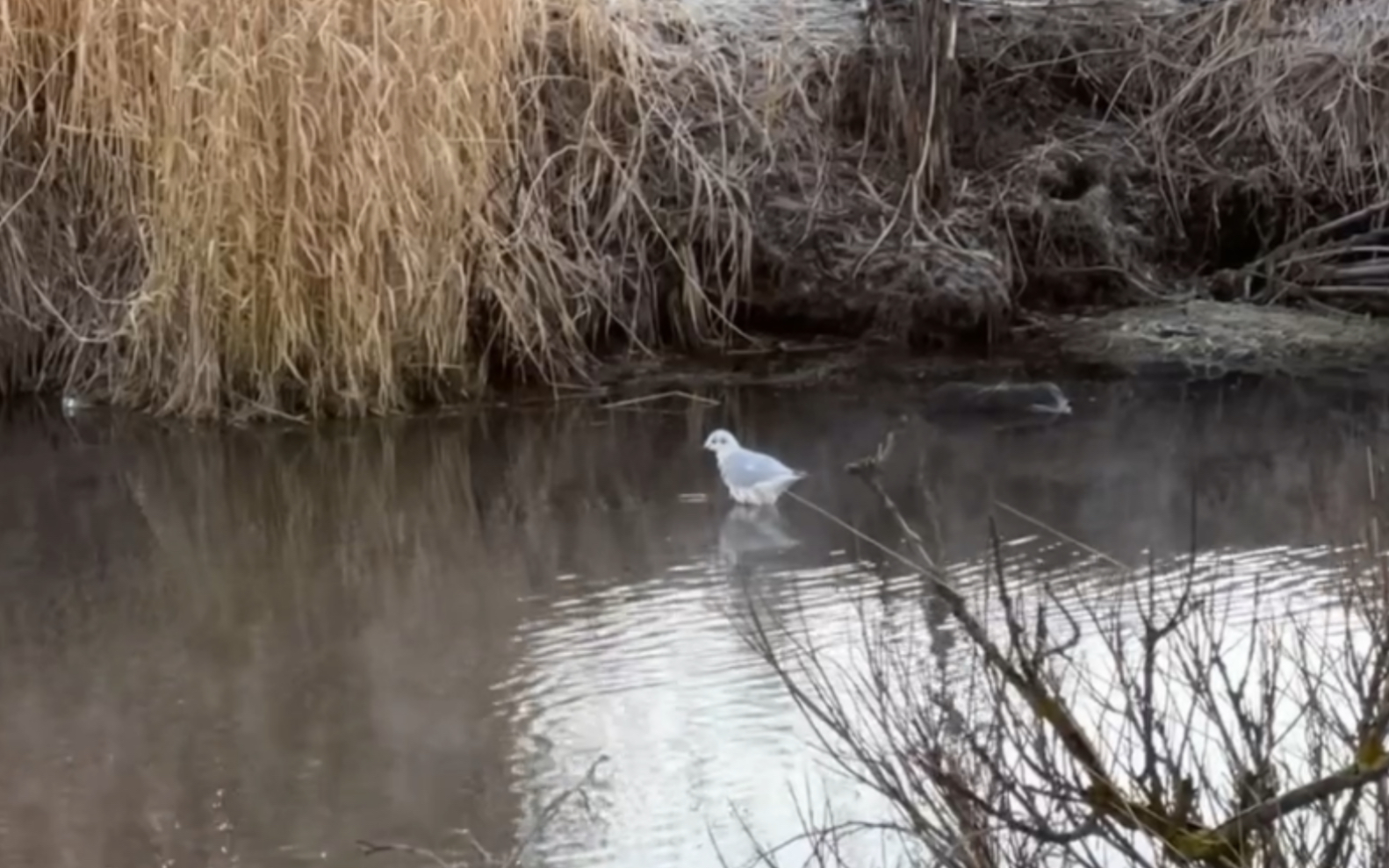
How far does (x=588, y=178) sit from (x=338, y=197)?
119cm

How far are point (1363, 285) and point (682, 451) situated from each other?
294 centimetres

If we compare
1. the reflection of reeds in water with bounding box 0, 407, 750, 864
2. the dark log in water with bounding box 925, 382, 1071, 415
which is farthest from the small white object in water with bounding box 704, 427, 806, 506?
the dark log in water with bounding box 925, 382, 1071, 415

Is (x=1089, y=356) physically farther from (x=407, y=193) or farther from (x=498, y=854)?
(x=498, y=854)

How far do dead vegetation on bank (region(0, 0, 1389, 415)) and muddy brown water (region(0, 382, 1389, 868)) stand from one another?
0.39 meters

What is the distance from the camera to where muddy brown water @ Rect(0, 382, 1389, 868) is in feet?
12.0

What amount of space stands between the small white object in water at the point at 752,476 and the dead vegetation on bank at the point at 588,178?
1559mm

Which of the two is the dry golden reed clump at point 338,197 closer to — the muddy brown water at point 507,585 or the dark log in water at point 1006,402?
the muddy brown water at point 507,585

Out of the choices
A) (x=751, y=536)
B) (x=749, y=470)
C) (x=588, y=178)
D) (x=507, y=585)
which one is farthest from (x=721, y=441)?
(x=588, y=178)

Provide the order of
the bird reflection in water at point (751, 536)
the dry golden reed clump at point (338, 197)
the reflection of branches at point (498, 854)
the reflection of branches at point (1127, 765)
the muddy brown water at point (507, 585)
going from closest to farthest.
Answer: the reflection of branches at point (1127, 765), the reflection of branches at point (498, 854), the muddy brown water at point (507, 585), the bird reflection in water at point (751, 536), the dry golden reed clump at point (338, 197)

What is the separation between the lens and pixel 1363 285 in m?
7.75

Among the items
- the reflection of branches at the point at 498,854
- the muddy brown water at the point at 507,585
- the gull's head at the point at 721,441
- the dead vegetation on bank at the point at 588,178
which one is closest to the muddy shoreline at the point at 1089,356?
the dead vegetation on bank at the point at 588,178

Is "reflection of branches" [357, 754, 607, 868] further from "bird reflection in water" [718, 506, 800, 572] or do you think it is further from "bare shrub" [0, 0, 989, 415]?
"bare shrub" [0, 0, 989, 415]

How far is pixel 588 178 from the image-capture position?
→ 7406 millimetres

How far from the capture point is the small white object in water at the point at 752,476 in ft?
17.8
